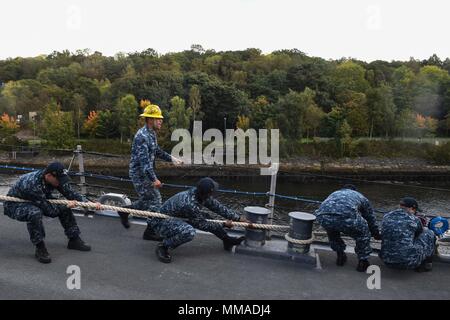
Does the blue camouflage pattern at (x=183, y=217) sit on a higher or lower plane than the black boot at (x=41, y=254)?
higher

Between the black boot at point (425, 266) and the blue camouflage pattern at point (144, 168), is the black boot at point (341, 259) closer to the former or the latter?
the black boot at point (425, 266)

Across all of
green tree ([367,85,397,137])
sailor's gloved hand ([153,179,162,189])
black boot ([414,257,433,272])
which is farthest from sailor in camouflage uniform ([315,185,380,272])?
green tree ([367,85,397,137])

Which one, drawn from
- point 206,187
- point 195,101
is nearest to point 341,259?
point 206,187

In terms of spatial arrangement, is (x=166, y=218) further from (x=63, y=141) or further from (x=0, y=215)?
(x=63, y=141)

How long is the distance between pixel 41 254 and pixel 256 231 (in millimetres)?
2799

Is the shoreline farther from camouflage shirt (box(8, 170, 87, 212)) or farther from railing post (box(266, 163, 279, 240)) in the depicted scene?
camouflage shirt (box(8, 170, 87, 212))

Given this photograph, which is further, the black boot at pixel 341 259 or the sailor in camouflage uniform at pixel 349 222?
the black boot at pixel 341 259

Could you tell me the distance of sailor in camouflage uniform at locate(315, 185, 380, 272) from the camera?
16.8 ft

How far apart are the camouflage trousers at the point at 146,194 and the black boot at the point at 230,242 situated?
1100mm

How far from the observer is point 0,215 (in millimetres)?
7148

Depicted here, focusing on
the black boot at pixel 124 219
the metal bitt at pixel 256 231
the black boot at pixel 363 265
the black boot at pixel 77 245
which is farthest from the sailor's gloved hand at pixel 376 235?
the black boot at pixel 77 245

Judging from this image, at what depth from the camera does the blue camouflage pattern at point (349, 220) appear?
16.8 ft
